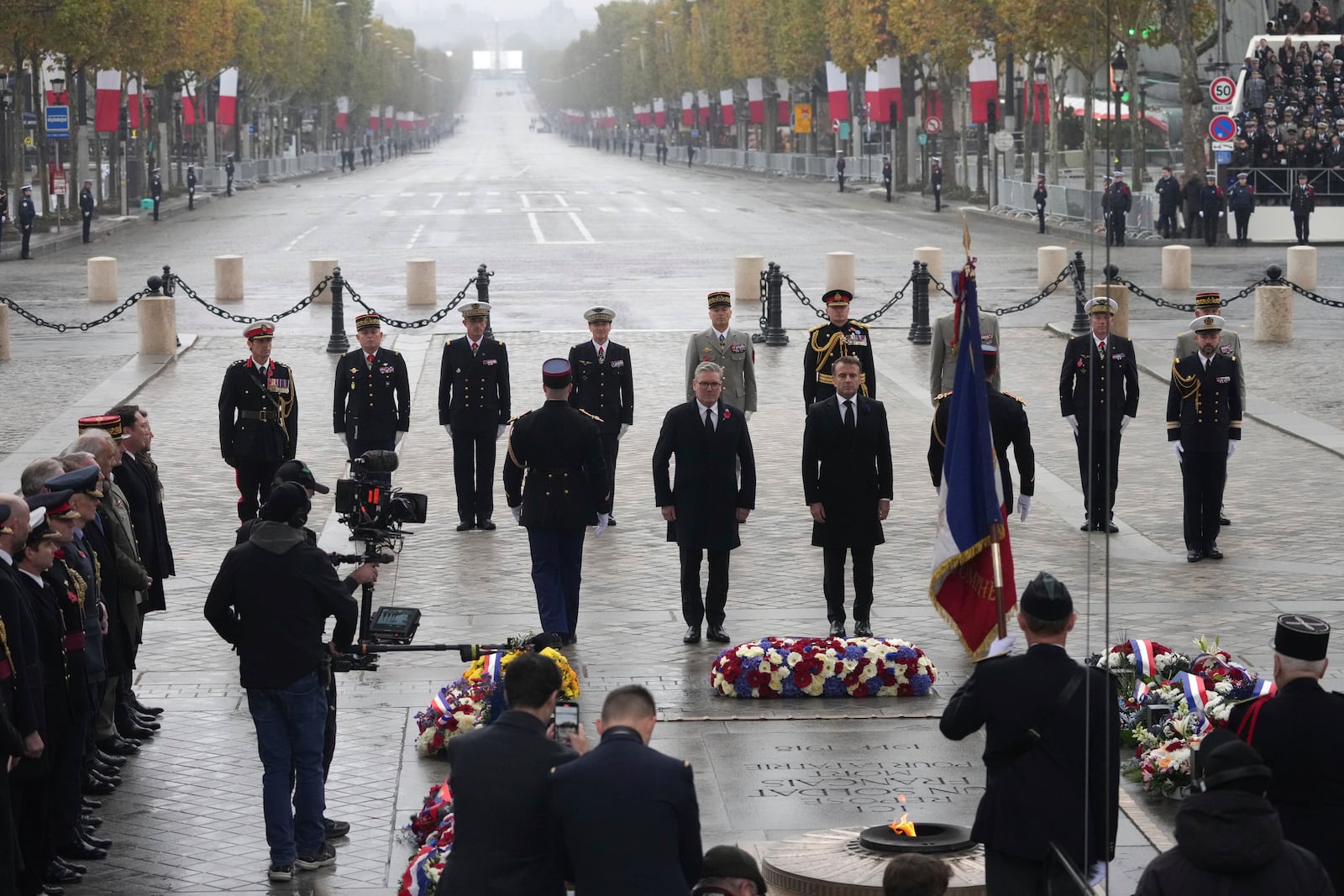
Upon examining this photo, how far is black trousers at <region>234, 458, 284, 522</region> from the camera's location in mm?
13953

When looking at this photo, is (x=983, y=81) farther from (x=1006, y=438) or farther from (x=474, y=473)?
(x=1006, y=438)

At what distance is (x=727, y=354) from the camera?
50.8ft

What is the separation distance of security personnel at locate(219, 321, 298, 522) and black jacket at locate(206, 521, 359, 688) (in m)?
5.94

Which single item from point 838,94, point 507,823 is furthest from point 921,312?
point 838,94

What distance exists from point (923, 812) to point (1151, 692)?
1.63 metres

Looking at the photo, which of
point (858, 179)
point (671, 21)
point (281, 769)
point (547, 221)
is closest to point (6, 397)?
point (281, 769)

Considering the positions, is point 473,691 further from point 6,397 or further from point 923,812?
point 6,397

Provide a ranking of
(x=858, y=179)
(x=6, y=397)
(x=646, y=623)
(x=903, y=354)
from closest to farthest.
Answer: (x=646, y=623) < (x=6, y=397) < (x=903, y=354) < (x=858, y=179)

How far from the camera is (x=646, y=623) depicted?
40.3 ft

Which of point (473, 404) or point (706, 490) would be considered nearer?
point (706, 490)

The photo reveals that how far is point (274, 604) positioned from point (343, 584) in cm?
28

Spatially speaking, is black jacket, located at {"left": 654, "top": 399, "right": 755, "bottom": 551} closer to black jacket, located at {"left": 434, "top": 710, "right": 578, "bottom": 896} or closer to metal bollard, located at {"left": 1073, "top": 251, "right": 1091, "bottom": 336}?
black jacket, located at {"left": 434, "top": 710, "right": 578, "bottom": 896}

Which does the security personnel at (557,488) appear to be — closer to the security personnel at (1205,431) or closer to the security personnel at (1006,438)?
the security personnel at (1006,438)

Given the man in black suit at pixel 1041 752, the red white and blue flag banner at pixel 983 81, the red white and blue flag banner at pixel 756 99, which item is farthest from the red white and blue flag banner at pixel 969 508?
the red white and blue flag banner at pixel 756 99
